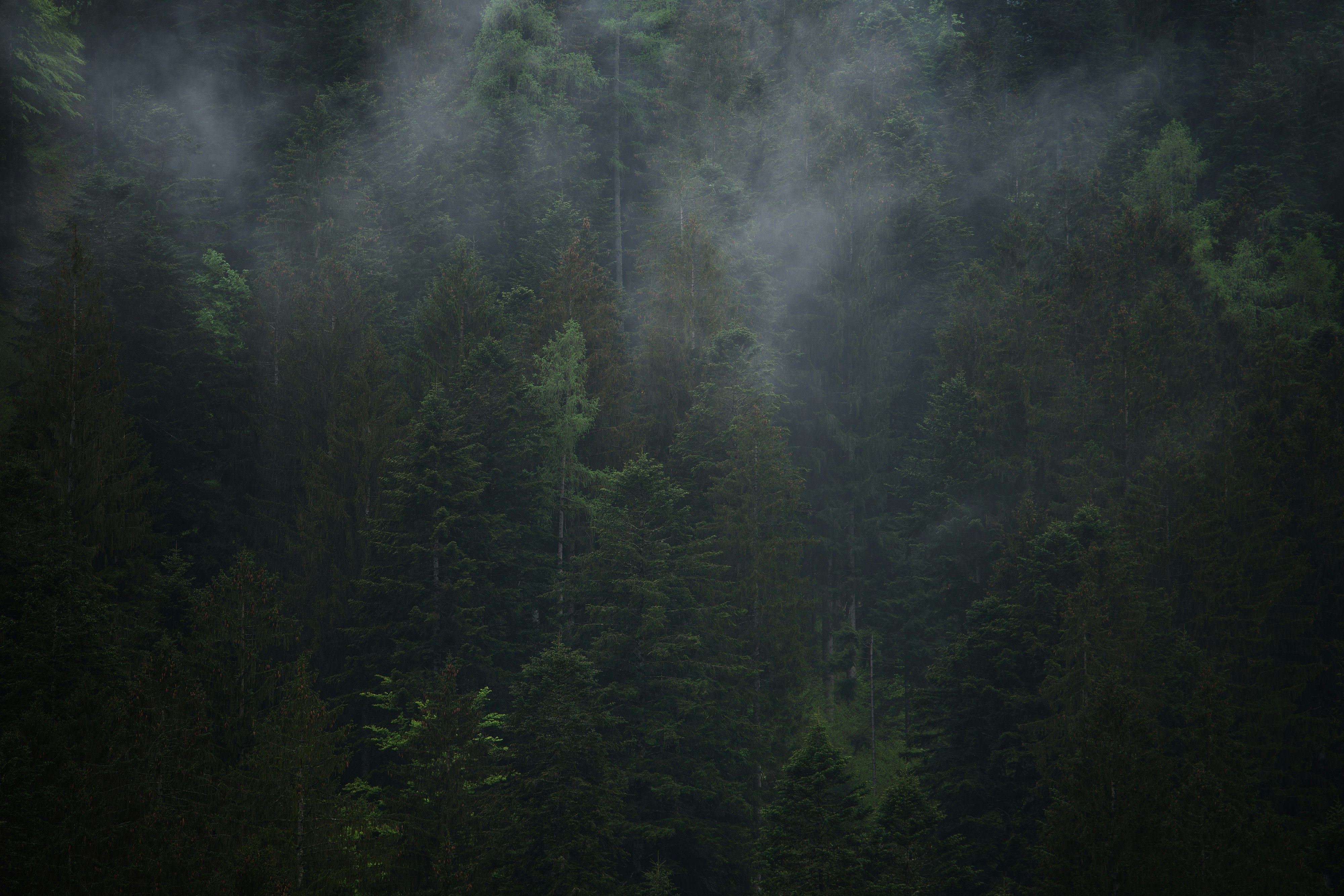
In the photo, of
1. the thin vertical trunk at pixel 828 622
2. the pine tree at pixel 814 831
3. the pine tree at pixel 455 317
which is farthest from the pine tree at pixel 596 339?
the pine tree at pixel 814 831

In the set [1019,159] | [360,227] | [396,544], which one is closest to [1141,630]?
[396,544]

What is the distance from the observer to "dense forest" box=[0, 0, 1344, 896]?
69.7 ft

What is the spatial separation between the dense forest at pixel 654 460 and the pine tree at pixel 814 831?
103 mm

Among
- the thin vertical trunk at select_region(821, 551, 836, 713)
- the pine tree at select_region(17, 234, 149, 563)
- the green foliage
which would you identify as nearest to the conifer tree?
the pine tree at select_region(17, 234, 149, 563)

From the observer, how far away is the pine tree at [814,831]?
20.8m

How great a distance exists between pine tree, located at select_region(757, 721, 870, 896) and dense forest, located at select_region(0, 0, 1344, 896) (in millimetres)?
103

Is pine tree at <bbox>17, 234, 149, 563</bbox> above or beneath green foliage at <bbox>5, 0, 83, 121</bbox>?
beneath

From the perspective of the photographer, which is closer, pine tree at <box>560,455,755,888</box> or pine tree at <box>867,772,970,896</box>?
pine tree at <box>867,772,970,896</box>

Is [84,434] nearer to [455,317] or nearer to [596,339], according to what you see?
[455,317]

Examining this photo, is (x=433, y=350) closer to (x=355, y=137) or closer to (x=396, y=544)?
(x=396, y=544)

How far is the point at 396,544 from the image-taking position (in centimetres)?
2750

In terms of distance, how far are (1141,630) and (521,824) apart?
17.6 m

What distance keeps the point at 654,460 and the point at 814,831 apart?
13.4 metres

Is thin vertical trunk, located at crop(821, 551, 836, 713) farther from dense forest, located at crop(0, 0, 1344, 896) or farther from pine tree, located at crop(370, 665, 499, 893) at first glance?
pine tree, located at crop(370, 665, 499, 893)
